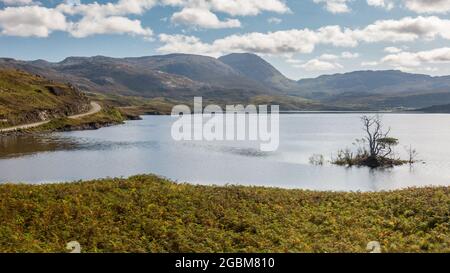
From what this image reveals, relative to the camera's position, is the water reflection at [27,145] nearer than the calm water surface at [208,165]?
Result: No

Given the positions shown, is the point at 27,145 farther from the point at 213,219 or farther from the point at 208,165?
the point at 213,219

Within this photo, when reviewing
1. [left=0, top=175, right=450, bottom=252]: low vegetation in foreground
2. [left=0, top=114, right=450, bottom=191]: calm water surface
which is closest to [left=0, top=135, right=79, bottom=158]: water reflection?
[left=0, top=114, right=450, bottom=191]: calm water surface

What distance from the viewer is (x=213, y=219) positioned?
2886 cm

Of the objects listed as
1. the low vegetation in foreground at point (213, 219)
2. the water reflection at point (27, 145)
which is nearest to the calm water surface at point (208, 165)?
the water reflection at point (27, 145)

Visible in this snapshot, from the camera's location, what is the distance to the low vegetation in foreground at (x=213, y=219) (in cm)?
2388

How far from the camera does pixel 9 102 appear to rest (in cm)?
17688

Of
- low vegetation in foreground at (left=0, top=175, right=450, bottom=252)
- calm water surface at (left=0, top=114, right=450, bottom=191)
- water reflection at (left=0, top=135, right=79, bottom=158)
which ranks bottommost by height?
Answer: calm water surface at (left=0, top=114, right=450, bottom=191)

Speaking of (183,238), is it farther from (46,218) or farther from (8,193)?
(8,193)

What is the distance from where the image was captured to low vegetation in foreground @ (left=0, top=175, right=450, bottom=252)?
23875 millimetres

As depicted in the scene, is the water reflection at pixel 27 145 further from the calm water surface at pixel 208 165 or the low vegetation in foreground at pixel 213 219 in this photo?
the low vegetation in foreground at pixel 213 219

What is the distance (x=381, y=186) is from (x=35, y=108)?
155m

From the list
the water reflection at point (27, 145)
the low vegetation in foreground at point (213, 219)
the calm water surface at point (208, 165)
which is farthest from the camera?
the water reflection at point (27, 145)

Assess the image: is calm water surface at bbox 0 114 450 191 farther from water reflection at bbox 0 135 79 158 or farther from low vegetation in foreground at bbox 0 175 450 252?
low vegetation in foreground at bbox 0 175 450 252
